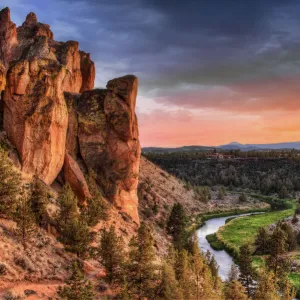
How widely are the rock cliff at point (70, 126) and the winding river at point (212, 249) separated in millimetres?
14211

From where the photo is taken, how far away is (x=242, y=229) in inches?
2501

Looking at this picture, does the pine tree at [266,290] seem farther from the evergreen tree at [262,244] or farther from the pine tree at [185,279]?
the evergreen tree at [262,244]

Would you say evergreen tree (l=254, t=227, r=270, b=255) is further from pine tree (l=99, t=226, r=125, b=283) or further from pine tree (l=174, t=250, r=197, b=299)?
pine tree (l=99, t=226, r=125, b=283)

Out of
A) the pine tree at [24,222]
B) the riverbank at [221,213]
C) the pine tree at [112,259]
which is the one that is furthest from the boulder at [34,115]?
the riverbank at [221,213]

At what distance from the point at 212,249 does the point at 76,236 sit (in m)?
35.2

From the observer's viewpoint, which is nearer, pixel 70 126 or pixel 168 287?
pixel 168 287

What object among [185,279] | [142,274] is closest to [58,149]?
[142,274]

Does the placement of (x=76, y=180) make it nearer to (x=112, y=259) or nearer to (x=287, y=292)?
(x=112, y=259)

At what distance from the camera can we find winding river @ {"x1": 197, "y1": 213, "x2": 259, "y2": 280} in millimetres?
44031

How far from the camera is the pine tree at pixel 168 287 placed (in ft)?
64.2

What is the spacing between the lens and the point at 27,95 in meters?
32.8

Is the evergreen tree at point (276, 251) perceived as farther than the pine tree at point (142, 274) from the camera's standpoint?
Yes

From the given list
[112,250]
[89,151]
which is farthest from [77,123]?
[112,250]

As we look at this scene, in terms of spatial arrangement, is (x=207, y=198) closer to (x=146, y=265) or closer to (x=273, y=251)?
(x=273, y=251)
